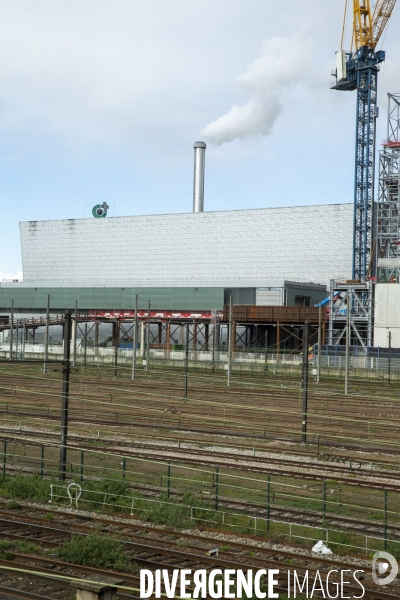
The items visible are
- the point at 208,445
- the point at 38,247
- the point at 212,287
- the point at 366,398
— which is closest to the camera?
the point at 208,445

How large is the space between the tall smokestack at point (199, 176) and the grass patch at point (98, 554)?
94.2m

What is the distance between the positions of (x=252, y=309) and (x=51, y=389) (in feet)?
121

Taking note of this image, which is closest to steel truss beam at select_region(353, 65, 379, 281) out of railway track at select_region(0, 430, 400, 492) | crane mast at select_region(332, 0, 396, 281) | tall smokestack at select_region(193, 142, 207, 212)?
crane mast at select_region(332, 0, 396, 281)

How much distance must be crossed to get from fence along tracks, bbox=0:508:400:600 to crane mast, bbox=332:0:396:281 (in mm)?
71350

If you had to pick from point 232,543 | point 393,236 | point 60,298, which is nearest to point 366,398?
point 232,543

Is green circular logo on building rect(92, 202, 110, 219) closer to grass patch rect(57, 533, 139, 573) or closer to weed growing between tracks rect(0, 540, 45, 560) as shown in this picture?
weed growing between tracks rect(0, 540, 45, 560)

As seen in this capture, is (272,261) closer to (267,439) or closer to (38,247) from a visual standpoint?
(38,247)

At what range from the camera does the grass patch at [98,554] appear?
14.4 metres

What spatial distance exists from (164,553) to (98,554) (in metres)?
1.55

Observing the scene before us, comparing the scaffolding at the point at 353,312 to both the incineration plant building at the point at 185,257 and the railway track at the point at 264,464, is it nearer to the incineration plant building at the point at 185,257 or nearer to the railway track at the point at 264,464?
the incineration plant building at the point at 185,257

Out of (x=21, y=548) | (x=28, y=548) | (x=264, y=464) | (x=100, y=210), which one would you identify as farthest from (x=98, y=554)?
(x=100, y=210)

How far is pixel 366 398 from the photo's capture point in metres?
48.7

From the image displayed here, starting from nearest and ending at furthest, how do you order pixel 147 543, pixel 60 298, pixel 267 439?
pixel 147 543, pixel 267 439, pixel 60 298

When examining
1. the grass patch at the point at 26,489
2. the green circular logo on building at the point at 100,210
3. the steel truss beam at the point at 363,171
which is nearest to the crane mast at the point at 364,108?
the steel truss beam at the point at 363,171
